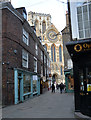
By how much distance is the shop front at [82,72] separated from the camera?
7.63 meters

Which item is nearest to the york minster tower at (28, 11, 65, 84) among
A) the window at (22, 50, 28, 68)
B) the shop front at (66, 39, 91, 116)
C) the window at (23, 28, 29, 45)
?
the window at (23, 28, 29, 45)

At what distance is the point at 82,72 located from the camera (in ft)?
26.6

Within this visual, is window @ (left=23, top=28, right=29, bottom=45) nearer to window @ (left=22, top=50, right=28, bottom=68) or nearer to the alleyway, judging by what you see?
window @ (left=22, top=50, right=28, bottom=68)

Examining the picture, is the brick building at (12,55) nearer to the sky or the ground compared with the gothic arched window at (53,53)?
nearer to the ground

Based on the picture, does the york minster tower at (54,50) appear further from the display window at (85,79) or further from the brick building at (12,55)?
the display window at (85,79)

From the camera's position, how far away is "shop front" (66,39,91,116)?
7.63 m

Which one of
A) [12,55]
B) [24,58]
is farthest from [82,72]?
[24,58]

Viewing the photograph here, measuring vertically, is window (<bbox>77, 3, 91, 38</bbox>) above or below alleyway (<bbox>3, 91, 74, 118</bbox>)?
above

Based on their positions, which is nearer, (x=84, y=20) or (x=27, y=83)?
(x=84, y=20)

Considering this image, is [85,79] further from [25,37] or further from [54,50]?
[54,50]

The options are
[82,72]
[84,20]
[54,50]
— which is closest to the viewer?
[82,72]

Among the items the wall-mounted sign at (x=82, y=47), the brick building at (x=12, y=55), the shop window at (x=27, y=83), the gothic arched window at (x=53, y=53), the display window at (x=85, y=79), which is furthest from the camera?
the gothic arched window at (x=53, y=53)

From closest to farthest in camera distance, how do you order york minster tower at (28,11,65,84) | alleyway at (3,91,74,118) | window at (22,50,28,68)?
alleyway at (3,91,74,118)
window at (22,50,28,68)
york minster tower at (28,11,65,84)

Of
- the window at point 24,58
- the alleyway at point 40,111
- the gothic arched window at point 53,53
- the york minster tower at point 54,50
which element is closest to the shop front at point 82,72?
the alleyway at point 40,111
